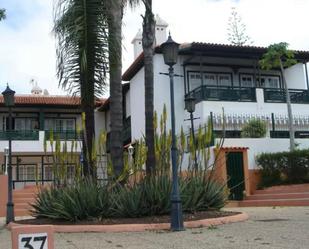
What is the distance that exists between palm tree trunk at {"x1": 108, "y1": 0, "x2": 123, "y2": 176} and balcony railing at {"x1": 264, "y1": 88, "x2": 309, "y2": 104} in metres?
16.6

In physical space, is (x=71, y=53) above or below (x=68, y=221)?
above

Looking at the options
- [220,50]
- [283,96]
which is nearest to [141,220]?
[220,50]

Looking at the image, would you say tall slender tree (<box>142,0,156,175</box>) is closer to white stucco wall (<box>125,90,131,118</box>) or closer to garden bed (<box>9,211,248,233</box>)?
garden bed (<box>9,211,248,233</box>)

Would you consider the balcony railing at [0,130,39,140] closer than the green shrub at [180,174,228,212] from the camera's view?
No

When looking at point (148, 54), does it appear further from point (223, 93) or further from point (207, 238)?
point (223, 93)

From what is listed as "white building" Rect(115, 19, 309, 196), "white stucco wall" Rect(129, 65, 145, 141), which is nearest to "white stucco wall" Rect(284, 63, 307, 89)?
"white building" Rect(115, 19, 309, 196)

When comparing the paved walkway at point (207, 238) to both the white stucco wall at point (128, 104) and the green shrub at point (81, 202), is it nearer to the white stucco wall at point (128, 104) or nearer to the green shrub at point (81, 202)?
the green shrub at point (81, 202)

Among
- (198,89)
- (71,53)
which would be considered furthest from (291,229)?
(198,89)

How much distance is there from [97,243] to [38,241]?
498cm

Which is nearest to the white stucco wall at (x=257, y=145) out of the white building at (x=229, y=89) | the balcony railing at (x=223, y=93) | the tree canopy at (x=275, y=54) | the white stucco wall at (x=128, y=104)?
the white building at (x=229, y=89)

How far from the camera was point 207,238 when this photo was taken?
32.3ft

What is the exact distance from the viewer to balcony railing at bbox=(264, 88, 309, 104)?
2944 centimetres

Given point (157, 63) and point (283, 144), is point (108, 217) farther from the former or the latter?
point (157, 63)

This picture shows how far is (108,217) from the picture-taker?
41.7ft
